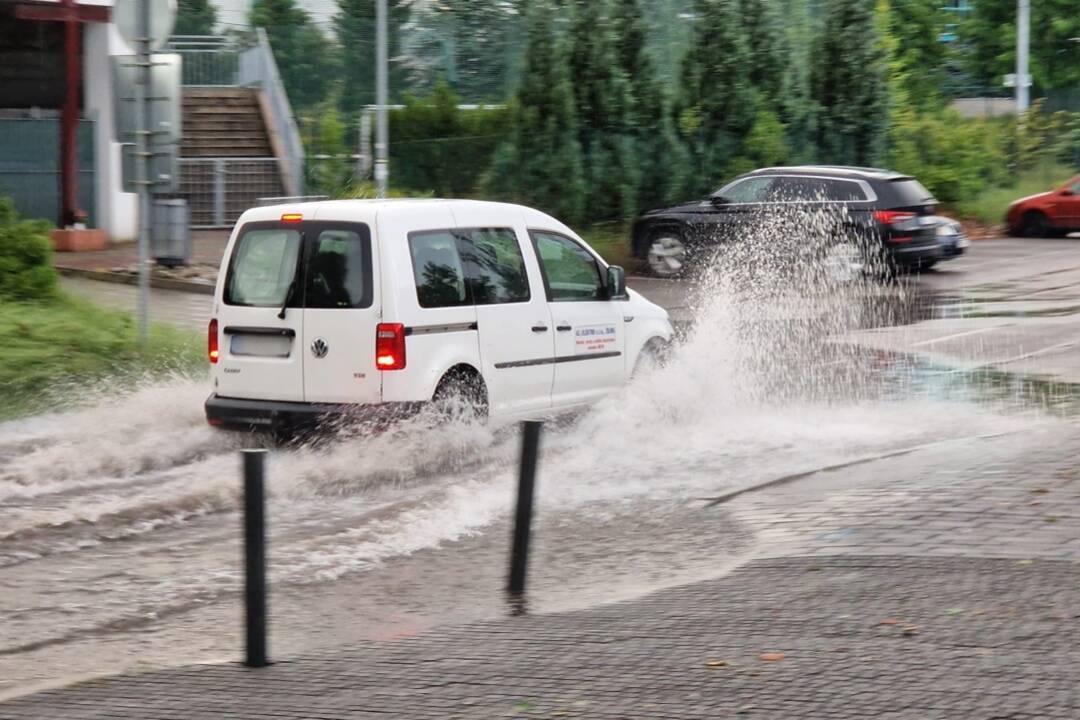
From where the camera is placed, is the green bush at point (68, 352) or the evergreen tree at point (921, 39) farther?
the evergreen tree at point (921, 39)

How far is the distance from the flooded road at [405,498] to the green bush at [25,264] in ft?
9.58

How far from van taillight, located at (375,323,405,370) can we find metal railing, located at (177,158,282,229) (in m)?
22.6

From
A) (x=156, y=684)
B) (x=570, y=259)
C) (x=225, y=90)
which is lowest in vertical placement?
(x=156, y=684)

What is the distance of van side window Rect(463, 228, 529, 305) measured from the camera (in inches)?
433

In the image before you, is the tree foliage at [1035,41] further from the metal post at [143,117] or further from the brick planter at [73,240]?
the metal post at [143,117]

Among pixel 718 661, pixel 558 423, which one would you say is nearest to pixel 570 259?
pixel 558 423

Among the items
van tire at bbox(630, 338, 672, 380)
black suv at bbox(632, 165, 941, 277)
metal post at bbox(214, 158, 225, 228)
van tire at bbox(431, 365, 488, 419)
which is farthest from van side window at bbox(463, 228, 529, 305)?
metal post at bbox(214, 158, 225, 228)

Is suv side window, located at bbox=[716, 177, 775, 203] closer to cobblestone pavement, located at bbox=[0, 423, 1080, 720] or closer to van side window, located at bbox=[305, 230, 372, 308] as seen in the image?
van side window, located at bbox=[305, 230, 372, 308]

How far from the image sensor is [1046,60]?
60438mm

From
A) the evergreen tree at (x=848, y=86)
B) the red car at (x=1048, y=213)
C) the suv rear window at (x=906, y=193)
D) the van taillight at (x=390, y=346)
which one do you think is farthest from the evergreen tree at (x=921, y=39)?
the van taillight at (x=390, y=346)

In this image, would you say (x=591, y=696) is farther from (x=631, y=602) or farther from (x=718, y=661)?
(x=631, y=602)

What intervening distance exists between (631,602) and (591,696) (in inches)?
61.1

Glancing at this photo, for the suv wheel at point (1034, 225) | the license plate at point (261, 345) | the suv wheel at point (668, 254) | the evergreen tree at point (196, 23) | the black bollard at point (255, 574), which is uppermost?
the evergreen tree at point (196, 23)

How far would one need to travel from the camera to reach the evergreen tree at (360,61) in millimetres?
34031
